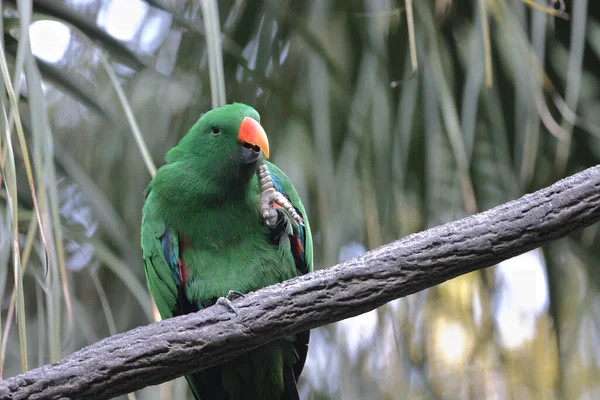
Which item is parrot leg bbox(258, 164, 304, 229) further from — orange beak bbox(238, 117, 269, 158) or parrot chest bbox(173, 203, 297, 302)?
orange beak bbox(238, 117, 269, 158)

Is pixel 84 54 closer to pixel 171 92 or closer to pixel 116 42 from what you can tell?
pixel 171 92

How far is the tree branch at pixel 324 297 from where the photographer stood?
1310 mm

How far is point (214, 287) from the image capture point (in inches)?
73.9

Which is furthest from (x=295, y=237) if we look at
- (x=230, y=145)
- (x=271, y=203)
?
(x=230, y=145)

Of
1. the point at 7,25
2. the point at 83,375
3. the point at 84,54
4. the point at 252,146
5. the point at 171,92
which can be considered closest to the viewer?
the point at 83,375

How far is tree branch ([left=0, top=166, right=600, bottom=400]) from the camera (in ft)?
4.30

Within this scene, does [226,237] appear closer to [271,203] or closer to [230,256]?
[230,256]

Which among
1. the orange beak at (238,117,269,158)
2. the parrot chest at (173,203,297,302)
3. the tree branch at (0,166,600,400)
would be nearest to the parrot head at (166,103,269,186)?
the orange beak at (238,117,269,158)

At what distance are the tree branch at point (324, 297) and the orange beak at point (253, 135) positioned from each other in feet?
1.62

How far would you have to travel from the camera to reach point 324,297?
138 centimetres

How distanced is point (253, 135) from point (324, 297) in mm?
598

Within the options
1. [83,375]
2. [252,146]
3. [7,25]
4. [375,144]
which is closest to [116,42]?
[7,25]

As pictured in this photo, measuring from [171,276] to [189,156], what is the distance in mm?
322

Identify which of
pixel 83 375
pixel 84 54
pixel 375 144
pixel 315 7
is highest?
pixel 84 54
